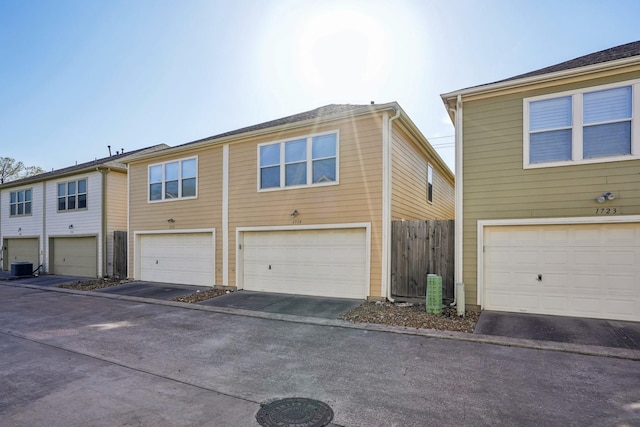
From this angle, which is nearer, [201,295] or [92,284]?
[201,295]

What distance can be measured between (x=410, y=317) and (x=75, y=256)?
54.6 ft

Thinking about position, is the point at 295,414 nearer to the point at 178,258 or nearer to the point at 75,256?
the point at 178,258

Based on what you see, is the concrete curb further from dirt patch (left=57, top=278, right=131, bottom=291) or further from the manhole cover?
dirt patch (left=57, top=278, right=131, bottom=291)

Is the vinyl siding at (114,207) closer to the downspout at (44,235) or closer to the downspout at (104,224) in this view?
the downspout at (104,224)

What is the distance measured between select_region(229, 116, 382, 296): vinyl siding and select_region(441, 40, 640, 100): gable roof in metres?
2.36

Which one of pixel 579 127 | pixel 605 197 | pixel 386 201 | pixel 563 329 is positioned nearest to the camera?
pixel 563 329

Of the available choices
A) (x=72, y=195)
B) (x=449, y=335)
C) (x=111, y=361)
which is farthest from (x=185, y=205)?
(x=449, y=335)

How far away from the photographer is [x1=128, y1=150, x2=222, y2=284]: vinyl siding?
1159 cm

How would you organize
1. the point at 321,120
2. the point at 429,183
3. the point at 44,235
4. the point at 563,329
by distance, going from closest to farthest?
the point at 563,329
the point at 321,120
the point at 429,183
the point at 44,235

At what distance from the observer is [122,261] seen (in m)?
14.3

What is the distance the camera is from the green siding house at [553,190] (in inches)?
260

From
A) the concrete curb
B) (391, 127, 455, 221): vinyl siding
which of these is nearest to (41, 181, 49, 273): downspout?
the concrete curb

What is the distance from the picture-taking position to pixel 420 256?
8.55m

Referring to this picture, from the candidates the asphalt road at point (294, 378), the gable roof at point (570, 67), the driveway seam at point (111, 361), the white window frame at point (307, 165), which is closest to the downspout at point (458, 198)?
the gable roof at point (570, 67)
